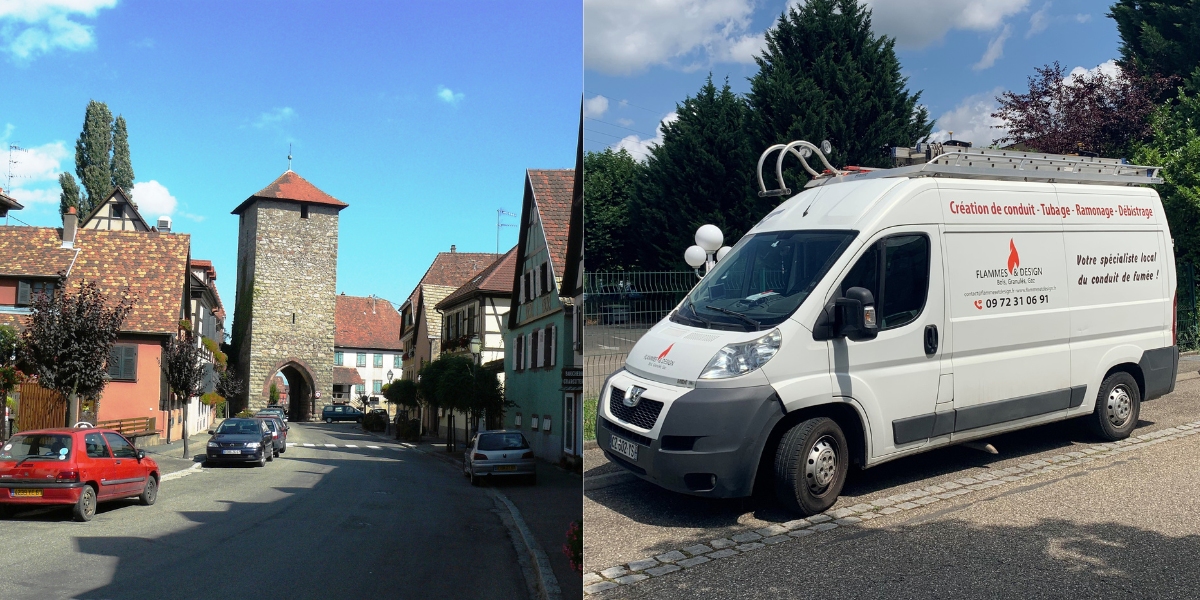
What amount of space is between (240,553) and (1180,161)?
11.3m

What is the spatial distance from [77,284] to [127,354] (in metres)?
1.34

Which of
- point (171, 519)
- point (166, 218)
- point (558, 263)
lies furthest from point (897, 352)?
point (171, 519)

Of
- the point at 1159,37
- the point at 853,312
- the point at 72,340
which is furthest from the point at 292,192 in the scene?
the point at 1159,37

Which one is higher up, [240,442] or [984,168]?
[984,168]

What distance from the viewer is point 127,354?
6434 millimetres

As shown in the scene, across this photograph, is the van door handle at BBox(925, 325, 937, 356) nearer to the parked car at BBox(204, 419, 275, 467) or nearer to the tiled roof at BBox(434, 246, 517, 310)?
the tiled roof at BBox(434, 246, 517, 310)

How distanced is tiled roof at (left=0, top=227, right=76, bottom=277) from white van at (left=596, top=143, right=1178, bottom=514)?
3.09 m

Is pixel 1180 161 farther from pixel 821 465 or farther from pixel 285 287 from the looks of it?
pixel 285 287

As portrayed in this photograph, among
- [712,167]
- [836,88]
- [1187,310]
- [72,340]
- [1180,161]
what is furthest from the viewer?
[836,88]

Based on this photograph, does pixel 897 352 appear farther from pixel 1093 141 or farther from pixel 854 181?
pixel 1093 141

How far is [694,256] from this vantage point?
37.4 ft

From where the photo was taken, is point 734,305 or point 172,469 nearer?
point 734,305

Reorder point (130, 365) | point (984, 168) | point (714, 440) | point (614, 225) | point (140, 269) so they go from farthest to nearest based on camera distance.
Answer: point (614, 225), point (130, 365), point (984, 168), point (140, 269), point (714, 440)

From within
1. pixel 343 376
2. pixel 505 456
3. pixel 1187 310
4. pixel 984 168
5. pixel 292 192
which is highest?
pixel 984 168
